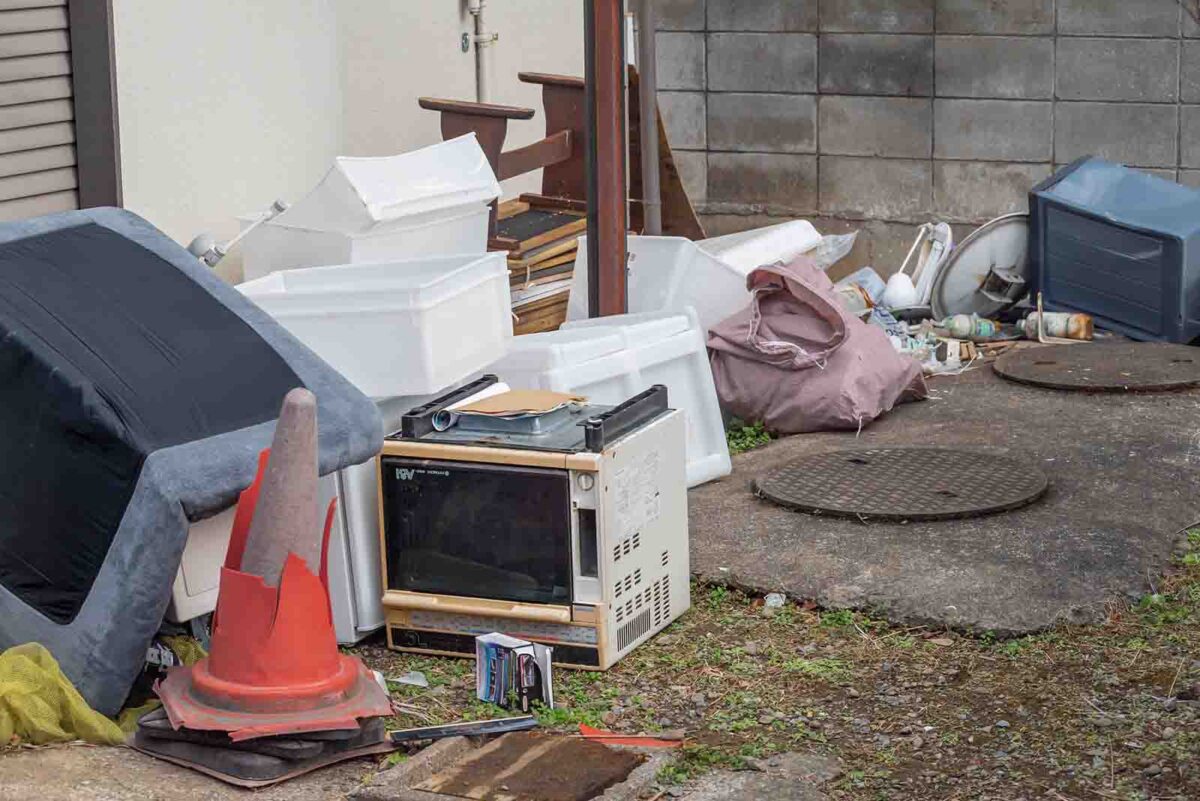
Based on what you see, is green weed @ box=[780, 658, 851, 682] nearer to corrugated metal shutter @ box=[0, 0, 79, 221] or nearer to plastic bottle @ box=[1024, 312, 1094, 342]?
corrugated metal shutter @ box=[0, 0, 79, 221]

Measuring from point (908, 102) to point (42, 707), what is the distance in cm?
640

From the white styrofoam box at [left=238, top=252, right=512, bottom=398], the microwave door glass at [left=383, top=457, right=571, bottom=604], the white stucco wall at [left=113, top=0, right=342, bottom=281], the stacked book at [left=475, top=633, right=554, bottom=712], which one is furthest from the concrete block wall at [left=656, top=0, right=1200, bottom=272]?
the stacked book at [left=475, top=633, right=554, bottom=712]

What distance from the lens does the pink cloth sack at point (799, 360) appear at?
6250 mm

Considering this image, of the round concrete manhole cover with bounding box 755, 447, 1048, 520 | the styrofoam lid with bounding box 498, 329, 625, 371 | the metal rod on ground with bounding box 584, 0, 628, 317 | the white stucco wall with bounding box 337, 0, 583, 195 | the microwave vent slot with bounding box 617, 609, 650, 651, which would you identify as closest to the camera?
the microwave vent slot with bounding box 617, 609, 650, 651

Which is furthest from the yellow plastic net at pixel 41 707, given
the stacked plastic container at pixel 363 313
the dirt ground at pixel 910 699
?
the dirt ground at pixel 910 699

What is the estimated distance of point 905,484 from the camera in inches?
218

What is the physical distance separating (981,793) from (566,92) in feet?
16.2

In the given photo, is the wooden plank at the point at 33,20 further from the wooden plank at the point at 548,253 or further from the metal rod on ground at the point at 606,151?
the wooden plank at the point at 548,253

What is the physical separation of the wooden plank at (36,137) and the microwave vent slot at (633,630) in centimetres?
272

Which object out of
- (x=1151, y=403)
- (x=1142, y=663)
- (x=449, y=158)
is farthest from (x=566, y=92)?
(x=1142, y=663)

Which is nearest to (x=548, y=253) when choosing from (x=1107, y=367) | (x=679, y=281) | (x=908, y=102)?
(x=679, y=281)

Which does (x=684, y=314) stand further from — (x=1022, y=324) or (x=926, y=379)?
(x=1022, y=324)

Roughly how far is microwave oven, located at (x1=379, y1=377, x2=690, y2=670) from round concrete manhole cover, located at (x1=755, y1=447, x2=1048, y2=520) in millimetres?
1053

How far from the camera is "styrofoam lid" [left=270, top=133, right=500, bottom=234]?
546cm
